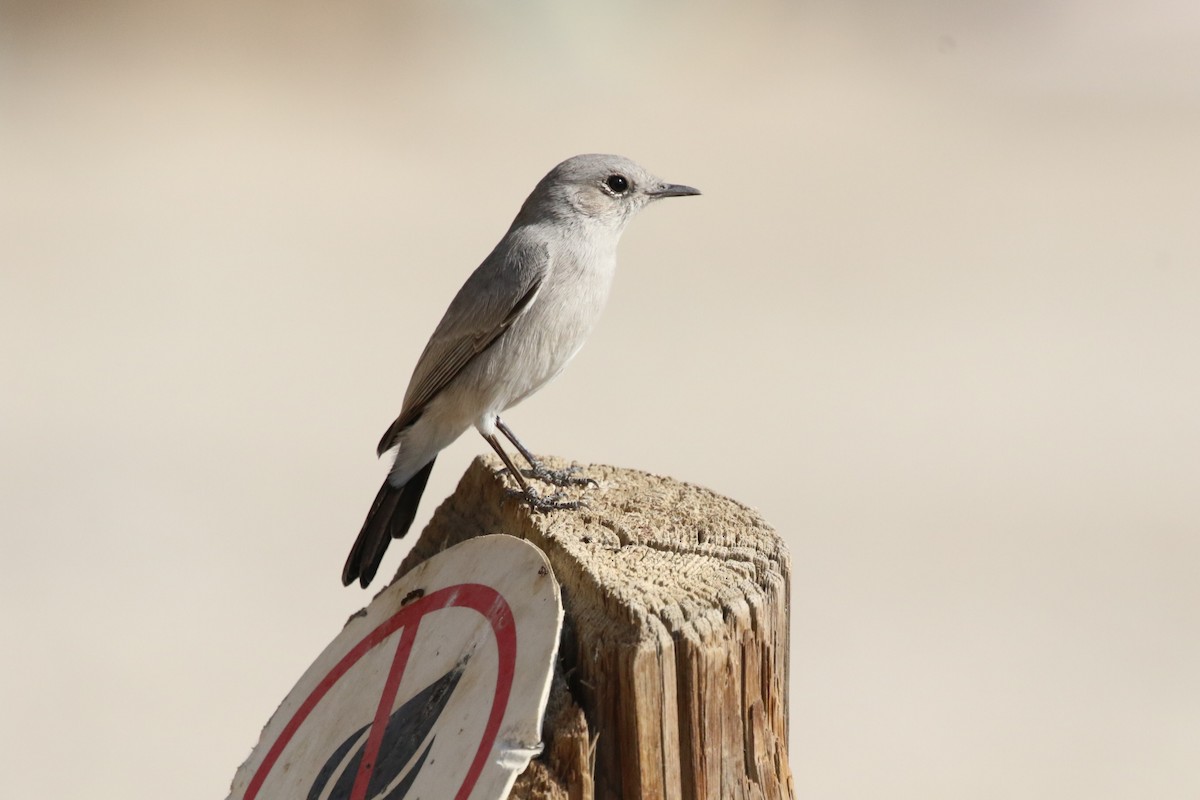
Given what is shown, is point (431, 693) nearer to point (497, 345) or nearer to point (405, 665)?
point (405, 665)

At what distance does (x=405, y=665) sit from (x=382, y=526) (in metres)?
1.40

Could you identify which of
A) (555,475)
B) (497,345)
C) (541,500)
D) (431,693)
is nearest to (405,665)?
(431,693)

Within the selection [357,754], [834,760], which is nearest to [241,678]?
[834,760]

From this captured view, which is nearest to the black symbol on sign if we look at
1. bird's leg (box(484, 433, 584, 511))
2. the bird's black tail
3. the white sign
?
the white sign

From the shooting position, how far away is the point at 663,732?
2.77 meters

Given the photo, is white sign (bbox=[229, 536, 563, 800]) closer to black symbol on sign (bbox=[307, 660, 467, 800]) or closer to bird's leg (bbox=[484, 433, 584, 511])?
black symbol on sign (bbox=[307, 660, 467, 800])

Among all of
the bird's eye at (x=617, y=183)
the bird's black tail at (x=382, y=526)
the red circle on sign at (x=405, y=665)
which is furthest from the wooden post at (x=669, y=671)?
the bird's eye at (x=617, y=183)

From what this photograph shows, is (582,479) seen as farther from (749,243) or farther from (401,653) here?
(749,243)

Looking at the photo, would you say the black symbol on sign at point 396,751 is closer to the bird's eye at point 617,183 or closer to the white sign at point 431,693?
the white sign at point 431,693

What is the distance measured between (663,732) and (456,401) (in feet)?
6.85

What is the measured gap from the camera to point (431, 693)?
9.80ft

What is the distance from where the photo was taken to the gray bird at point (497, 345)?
4.56 meters

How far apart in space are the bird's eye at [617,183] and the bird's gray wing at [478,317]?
39 centimetres

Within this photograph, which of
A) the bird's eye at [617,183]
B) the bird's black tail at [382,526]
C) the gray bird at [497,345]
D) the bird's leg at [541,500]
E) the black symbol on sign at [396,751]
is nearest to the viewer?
the black symbol on sign at [396,751]
